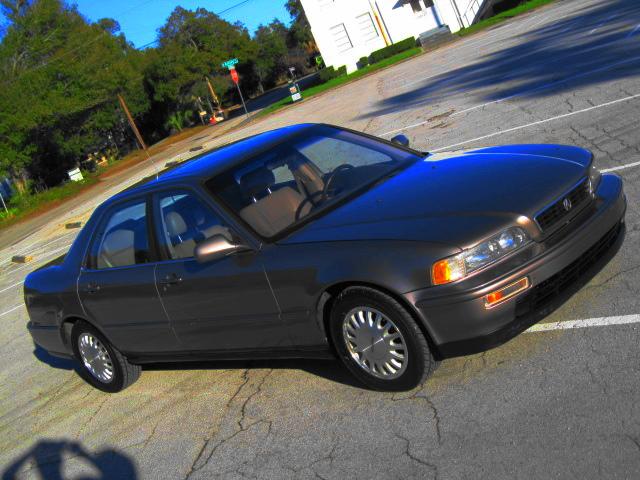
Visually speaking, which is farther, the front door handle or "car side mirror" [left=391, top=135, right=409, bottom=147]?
"car side mirror" [left=391, top=135, right=409, bottom=147]

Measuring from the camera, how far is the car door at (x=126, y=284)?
5.74 meters

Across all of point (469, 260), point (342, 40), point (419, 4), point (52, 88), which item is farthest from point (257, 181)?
point (419, 4)

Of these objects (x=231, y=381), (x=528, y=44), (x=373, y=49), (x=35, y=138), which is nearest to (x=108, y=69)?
(x=35, y=138)

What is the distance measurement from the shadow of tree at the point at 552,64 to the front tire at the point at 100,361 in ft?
32.2

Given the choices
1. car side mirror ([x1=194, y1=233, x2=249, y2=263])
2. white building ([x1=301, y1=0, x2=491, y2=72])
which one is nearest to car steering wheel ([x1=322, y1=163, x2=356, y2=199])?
car side mirror ([x1=194, y1=233, x2=249, y2=263])

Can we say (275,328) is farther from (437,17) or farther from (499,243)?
(437,17)

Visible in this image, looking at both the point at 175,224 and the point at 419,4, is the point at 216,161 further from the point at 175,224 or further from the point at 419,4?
the point at 419,4

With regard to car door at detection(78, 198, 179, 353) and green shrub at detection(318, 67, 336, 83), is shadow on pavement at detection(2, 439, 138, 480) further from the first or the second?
green shrub at detection(318, 67, 336, 83)

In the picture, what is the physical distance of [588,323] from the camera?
4734mm

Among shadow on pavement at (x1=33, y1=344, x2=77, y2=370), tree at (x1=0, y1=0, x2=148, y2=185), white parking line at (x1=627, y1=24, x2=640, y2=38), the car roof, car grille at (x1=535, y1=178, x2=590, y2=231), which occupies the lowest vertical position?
white parking line at (x1=627, y1=24, x2=640, y2=38)

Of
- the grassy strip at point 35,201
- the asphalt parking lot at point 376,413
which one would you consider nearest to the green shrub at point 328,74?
the grassy strip at point 35,201

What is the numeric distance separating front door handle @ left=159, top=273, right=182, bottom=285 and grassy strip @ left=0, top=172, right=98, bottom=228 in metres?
32.3

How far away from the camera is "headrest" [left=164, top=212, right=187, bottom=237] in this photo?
18.0 feet

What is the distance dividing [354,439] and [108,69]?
54384 mm
